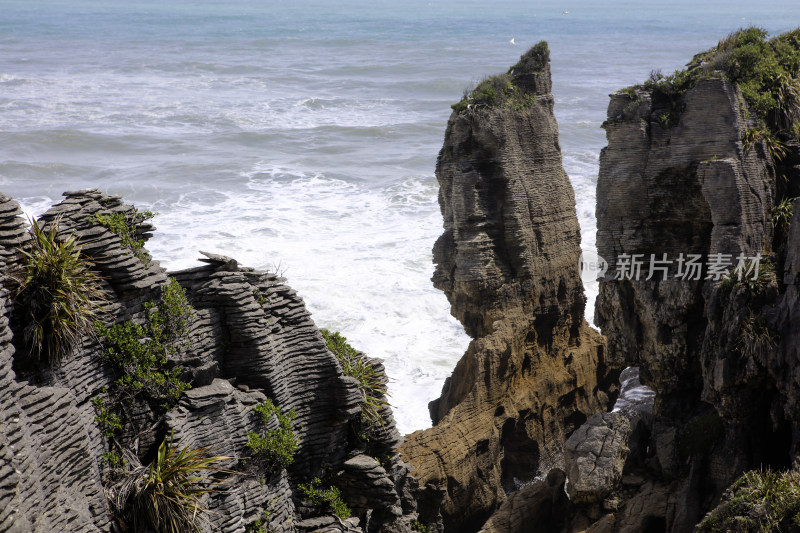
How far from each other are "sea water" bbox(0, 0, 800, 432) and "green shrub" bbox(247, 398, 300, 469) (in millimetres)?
10240

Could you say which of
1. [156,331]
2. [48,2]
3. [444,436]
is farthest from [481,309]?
[48,2]

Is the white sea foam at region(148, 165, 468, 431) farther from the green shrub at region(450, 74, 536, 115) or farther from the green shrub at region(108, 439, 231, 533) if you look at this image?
the green shrub at region(108, 439, 231, 533)

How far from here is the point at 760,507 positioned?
12.6 metres

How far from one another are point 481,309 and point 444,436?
3.84 meters

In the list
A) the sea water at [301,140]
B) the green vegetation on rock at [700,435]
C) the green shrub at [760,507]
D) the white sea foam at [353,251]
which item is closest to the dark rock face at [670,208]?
the green vegetation on rock at [700,435]

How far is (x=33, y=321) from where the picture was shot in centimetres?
1115

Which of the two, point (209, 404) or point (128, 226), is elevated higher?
point (128, 226)

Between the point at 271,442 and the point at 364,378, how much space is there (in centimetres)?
303

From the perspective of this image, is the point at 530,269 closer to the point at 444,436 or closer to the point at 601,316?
the point at 601,316

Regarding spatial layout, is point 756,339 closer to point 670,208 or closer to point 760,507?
point 760,507

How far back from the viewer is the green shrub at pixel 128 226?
41.9 ft

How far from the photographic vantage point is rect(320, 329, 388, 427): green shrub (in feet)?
51.8

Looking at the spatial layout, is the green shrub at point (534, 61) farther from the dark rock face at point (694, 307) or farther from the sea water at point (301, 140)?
the dark rock face at point (694, 307)

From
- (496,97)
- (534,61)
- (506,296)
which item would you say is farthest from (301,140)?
(506,296)
